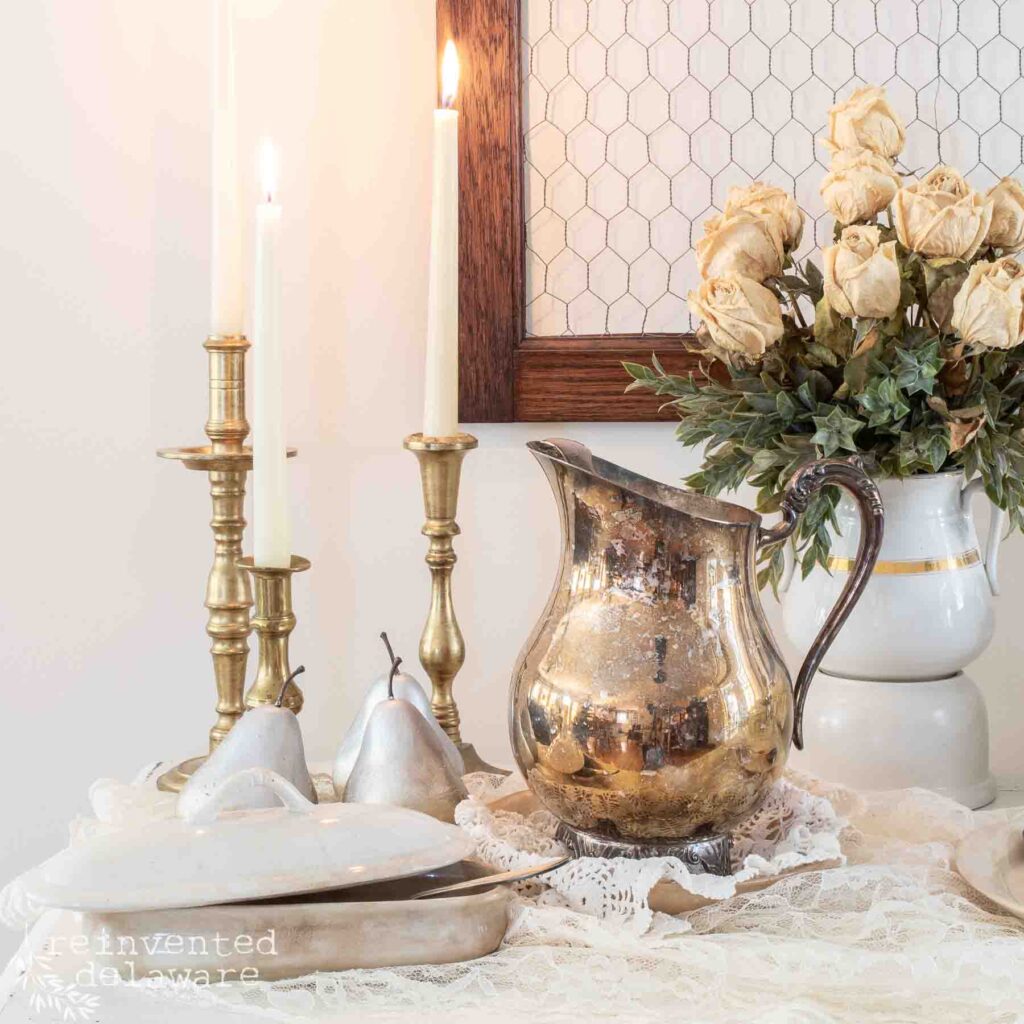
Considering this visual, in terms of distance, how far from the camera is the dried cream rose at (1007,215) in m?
0.68

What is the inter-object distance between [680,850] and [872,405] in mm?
252

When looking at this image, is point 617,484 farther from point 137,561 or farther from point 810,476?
point 137,561

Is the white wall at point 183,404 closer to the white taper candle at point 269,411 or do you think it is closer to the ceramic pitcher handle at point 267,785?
the white taper candle at point 269,411

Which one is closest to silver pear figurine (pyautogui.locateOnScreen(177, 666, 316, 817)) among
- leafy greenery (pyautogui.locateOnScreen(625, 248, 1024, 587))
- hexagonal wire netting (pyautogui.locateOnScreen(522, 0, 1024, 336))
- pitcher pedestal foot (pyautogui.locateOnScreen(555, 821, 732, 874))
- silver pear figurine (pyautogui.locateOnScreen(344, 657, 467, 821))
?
silver pear figurine (pyautogui.locateOnScreen(344, 657, 467, 821))

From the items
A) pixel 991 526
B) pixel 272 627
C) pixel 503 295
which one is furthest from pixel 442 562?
pixel 991 526

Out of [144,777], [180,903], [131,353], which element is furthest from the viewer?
[131,353]

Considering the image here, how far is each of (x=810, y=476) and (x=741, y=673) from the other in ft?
0.31

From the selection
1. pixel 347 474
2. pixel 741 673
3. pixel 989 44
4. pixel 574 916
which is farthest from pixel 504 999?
pixel 989 44

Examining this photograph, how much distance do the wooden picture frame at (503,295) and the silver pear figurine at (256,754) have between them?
34cm

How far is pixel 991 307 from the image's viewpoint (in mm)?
636

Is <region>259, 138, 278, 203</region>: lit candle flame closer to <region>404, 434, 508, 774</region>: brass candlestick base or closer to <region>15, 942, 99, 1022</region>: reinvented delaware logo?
<region>404, 434, 508, 774</region>: brass candlestick base

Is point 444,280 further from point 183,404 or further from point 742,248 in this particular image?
point 183,404

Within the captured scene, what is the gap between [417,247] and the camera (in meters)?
0.94

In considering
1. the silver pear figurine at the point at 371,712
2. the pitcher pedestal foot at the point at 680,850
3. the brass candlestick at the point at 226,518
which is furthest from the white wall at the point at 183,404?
the pitcher pedestal foot at the point at 680,850
